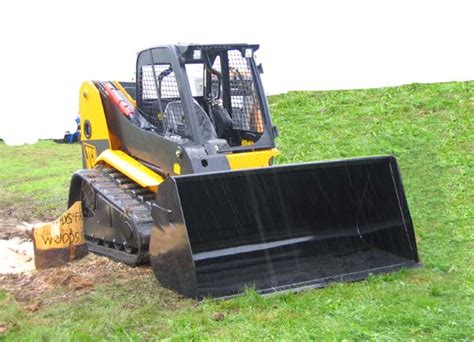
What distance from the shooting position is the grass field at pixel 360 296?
3.82 m

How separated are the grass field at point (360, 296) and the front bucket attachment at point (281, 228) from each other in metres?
0.23

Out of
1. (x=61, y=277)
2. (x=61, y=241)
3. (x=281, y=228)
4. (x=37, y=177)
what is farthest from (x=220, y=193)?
(x=37, y=177)

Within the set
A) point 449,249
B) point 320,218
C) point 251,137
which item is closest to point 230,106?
point 251,137

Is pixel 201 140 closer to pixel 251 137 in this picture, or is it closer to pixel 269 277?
pixel 251 137

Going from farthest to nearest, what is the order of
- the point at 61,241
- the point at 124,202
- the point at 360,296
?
the point at 61,241
the point at 124,202
the point at 360,296

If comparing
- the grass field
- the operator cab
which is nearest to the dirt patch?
the grass field

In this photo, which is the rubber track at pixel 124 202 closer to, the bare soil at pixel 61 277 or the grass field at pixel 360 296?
the bare soil at pixel 61 277

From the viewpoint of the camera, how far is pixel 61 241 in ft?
21.1

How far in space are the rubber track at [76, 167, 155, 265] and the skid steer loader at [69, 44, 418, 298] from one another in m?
0.01

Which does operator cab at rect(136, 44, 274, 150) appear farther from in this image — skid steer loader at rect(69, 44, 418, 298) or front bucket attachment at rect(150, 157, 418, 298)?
front bucket attachment at rect(150, 157, 418, 298)

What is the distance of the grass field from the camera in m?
3.82

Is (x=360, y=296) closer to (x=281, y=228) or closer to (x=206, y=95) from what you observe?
(x=281, y=228)

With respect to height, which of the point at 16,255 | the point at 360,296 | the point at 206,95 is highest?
the point at 206,95

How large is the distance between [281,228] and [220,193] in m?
0.66
